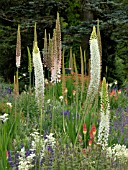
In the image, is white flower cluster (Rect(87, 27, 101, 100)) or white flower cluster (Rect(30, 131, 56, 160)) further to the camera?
white flower cluster (Rect(87, 27, 101, 100))

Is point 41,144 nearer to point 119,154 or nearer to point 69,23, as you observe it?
point 119,154

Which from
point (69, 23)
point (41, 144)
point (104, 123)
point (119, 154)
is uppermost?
point (69, 23)

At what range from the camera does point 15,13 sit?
15461 millimetres

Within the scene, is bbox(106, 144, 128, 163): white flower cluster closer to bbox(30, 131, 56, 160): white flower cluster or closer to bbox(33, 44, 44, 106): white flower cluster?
bbox(30, 131, 56, 160): white flower cluster

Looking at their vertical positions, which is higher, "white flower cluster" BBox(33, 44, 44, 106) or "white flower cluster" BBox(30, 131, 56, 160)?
"white flower cluster" BBox(33, 44, 44, 106)

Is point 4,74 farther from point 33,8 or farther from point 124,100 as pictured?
point 124,100

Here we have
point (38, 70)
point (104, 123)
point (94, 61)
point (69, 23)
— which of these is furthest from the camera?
point (69, 23)

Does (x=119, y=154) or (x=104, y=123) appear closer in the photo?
(x=104, y=123)

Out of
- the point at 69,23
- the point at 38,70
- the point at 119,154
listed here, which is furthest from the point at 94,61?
the point at 69,23

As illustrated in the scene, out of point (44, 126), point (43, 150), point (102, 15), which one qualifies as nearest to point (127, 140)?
point (44, 126)

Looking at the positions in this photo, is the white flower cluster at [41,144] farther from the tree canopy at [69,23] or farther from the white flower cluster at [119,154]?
the tree canopy at [69,23]

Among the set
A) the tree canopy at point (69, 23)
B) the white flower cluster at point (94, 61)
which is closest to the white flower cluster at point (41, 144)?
the white flower cluster at point (94, 61)

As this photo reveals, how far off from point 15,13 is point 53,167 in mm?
12519

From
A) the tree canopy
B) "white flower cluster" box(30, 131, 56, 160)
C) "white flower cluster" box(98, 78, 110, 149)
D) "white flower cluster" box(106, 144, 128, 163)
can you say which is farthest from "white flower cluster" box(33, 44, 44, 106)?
the tree canopy
